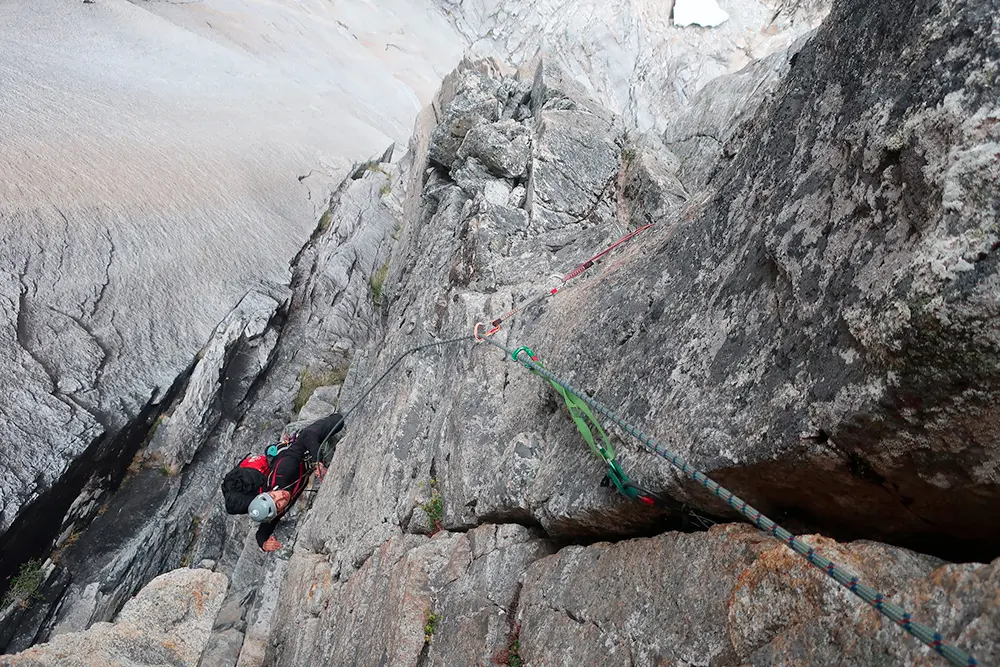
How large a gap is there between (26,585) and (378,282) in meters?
11.2

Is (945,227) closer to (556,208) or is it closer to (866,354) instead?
(866,354)

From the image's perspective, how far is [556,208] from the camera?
34.5 ft

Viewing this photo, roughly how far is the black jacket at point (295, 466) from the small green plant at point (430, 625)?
5690 millimetres

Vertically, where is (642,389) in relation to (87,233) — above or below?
above

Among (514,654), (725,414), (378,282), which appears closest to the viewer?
(725,414)

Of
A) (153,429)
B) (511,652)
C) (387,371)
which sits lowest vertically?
(153,429)

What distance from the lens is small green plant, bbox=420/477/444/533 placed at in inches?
270

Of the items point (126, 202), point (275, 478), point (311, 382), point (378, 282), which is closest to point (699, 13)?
point (378, 282)

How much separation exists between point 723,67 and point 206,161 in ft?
101

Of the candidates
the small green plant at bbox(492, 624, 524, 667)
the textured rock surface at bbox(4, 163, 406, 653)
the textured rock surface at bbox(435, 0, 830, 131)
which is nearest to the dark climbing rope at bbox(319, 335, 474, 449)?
→ the textured rock surface at bbox(4, 163, 406, 653)

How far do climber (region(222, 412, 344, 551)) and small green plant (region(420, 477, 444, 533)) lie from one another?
164 inches

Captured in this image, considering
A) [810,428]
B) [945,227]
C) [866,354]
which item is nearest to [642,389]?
[810,428]

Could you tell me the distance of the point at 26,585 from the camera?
10.5 meters

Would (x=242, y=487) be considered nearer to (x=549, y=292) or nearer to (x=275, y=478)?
(x=275, y=478)
